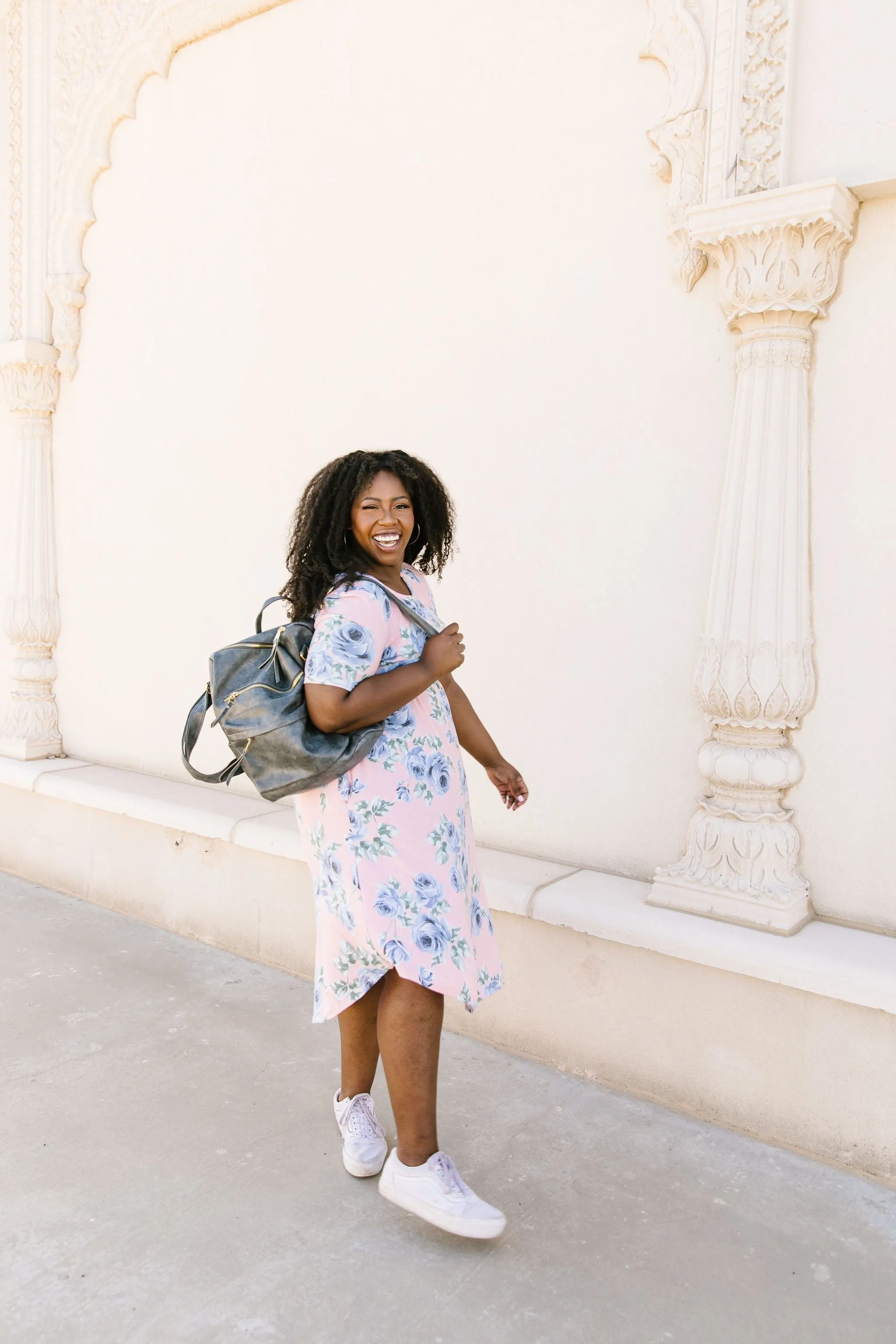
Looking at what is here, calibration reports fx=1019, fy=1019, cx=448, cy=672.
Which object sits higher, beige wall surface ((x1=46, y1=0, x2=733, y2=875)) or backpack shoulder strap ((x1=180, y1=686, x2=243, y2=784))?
beige wall surface ((x1=46, y1=0, x2=733, y2=875))

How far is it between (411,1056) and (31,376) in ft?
12.4

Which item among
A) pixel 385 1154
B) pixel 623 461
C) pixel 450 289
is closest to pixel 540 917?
pixel 385 1154

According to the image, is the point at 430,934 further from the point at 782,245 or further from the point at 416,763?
the point at 782,245

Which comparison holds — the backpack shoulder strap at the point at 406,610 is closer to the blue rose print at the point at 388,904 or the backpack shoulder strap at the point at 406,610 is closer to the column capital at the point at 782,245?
the blue rose print at the point at 388,904

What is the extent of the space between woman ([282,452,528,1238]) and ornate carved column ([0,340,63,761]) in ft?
9.78

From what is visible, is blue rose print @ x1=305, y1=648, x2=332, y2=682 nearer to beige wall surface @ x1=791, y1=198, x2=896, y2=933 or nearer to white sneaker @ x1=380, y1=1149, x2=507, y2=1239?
white sneaker @ x1=380, y1=1149, x2=507, y2=1239

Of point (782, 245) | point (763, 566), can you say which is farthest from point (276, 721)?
point (782, 245)

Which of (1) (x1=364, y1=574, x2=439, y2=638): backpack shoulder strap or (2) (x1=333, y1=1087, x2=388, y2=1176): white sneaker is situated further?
(2) (x1=333, y1=1087, x2=388, y2=1176): white sneaker

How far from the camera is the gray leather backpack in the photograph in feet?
6.08

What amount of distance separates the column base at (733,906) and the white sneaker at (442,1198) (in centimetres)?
89

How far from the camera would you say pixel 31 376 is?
4562 mm

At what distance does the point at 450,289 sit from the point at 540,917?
1.94m

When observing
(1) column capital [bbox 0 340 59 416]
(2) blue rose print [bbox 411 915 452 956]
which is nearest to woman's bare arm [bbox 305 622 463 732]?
(2) blue rose print [bbox 411 915 452 956]

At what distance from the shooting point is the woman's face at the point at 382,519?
2014mm
